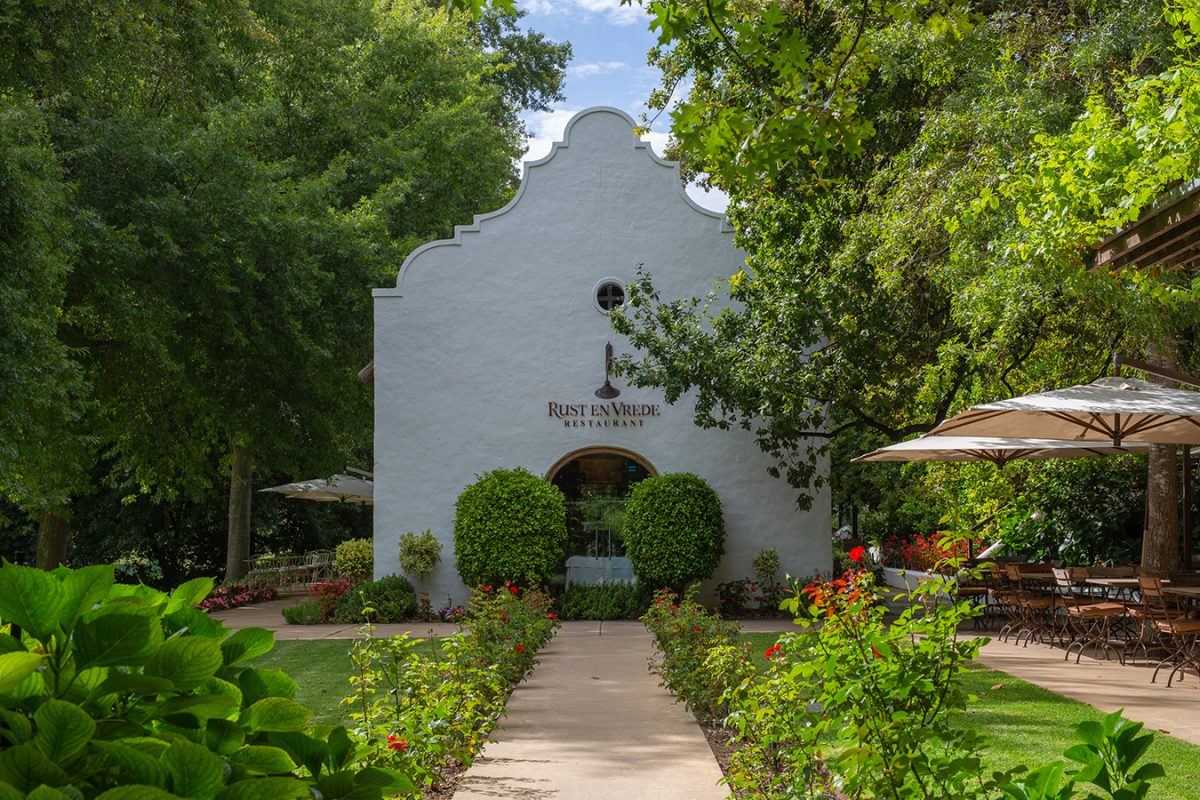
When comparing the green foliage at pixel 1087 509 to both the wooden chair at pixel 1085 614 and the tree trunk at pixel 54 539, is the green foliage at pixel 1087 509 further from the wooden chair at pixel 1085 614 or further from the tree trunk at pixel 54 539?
the tree trunk at pixel 54 539

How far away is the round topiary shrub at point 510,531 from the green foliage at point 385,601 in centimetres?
103

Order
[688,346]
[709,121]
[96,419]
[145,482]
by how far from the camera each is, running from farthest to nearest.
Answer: [145,482] < [96,419] < [688,346] < [709,121]

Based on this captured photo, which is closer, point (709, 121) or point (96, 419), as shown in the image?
point (709, 121)

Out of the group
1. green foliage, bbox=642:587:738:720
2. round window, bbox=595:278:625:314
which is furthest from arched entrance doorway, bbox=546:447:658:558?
green foliage, bbox=642:587:738:720

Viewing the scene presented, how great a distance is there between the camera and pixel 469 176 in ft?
96.7

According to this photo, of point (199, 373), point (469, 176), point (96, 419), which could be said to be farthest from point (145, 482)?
point (469, 176)

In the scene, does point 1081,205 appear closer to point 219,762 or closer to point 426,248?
point 219,762

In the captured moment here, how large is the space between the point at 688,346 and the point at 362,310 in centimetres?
737

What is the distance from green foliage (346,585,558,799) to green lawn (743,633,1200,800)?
294 centimetres

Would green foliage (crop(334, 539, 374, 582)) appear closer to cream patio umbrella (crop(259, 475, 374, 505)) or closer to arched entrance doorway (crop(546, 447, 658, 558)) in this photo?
arched entrance doorway (crop(546, 447, 658, 558))

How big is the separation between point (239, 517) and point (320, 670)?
14.4 m

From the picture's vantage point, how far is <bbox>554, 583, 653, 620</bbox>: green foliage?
18.1m

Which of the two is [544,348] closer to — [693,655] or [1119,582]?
[1119,582]

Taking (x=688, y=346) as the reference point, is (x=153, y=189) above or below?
above
